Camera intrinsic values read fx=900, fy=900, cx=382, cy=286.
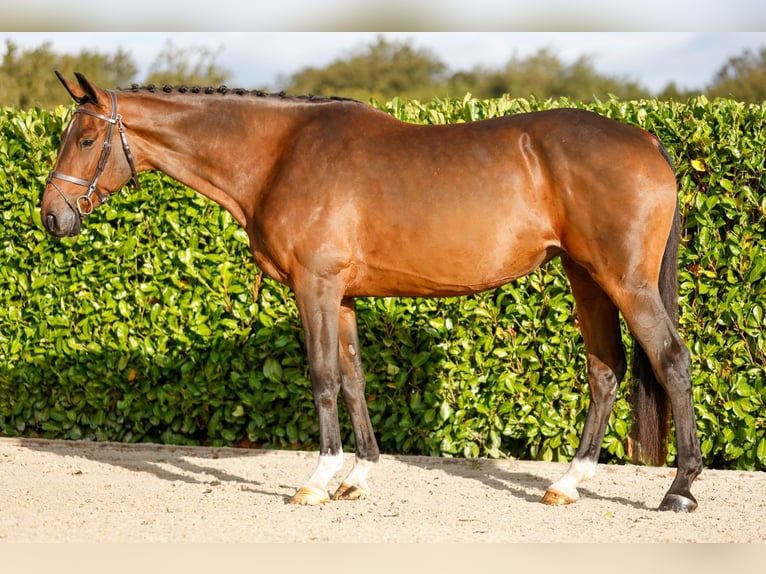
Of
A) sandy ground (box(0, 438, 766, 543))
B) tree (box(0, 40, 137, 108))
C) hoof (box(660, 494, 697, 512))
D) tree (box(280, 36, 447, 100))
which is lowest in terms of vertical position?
sandy ground (box(0, 438, 766, 543))

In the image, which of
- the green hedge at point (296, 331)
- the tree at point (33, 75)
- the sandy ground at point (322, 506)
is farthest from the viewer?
the tree at point (33, 75)

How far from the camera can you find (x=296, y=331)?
6980mm

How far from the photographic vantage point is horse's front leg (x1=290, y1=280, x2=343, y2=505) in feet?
17.0

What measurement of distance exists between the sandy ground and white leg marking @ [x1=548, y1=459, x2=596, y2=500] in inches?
4.8

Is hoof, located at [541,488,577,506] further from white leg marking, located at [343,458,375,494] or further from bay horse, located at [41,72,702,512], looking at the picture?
white leg marking, located at [343,458,375,494]

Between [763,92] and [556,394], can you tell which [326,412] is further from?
[763,92]

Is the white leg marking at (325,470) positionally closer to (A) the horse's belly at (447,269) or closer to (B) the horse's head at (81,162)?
(A) the horse's belly at (447,269)

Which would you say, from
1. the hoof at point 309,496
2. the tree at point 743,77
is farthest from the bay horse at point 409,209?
the tree at point 743,77

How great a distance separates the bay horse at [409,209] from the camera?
492cm

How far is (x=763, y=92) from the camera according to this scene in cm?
4225

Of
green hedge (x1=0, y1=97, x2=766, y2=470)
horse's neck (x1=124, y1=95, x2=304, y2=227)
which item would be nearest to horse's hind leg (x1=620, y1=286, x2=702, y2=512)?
green hedge (x1=0, y1=97, x2=766, y2=470)

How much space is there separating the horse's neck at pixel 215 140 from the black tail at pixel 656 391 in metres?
2.36

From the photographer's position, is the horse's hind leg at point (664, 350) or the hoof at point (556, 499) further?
the hoof at point (556, 499)

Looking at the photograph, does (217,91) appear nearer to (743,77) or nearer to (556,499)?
(556,499)
